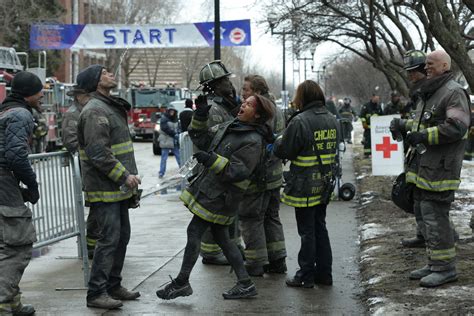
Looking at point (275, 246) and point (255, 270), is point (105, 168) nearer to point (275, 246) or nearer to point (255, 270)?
point (255, 270)

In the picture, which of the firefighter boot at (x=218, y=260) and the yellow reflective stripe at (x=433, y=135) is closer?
the yellow reflective stripe at (x=433, y=135)

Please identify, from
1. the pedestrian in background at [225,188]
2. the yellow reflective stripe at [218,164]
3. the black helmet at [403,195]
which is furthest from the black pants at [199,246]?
the black helmet at [403,195]

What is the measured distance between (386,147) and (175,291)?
456 inches

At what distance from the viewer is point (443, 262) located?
Answer: 25.1ft

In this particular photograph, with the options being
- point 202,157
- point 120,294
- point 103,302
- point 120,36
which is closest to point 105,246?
point 103,302

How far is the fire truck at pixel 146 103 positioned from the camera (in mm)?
39219

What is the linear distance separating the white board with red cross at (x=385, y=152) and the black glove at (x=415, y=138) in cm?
1079

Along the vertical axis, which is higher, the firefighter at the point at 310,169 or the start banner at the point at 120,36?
the start banner at the point at 120,36

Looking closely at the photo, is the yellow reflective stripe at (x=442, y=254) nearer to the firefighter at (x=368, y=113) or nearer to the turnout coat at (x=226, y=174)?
the turnout coat at (x=226, y=174)

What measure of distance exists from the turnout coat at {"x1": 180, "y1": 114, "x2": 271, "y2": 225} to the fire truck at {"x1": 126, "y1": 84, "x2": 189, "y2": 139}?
103ft

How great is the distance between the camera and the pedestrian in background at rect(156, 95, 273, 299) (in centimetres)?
739

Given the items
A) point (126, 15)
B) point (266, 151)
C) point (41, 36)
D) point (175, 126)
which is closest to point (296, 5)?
point (175, 126)

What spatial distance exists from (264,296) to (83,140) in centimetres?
212

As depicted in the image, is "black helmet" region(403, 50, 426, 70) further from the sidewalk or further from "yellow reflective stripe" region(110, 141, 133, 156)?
"yellow reflective stripe" region(110, 141, 133, 156)
